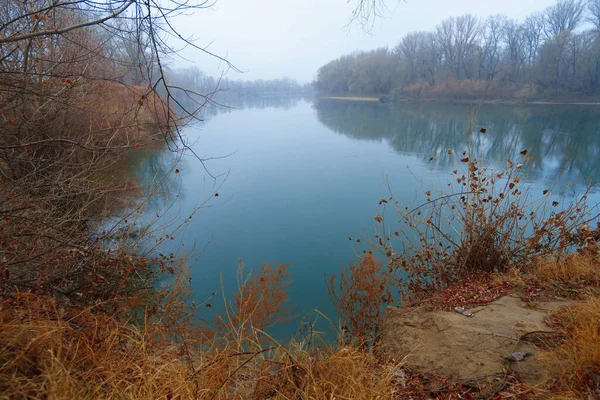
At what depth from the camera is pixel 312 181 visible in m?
10.5

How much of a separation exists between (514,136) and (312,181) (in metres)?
11.3

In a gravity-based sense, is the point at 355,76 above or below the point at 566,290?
above

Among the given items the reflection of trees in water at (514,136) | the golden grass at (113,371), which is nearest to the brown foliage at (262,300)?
the golden grass at (113,371)

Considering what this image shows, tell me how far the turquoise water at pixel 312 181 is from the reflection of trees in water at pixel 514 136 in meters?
0.06

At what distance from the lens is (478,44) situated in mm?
42688

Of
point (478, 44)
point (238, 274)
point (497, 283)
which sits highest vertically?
point (478, 44)

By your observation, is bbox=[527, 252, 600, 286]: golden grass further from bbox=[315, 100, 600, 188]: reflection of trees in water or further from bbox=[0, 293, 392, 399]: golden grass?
bbox=[315, 100, 600, 188]: reflection of trees in water

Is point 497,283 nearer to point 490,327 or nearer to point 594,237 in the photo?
point 490,327

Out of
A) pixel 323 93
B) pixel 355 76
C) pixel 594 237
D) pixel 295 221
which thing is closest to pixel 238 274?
pixel 295 221

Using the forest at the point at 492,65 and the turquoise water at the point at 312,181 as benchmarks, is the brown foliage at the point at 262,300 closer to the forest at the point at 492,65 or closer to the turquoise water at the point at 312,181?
the turquoise water at the point at 312,181

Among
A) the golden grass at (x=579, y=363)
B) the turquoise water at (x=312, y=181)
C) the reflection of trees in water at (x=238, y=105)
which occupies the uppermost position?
the reflection of trees in water at (x=238, y=105)

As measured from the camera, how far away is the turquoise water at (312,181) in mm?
Result: 6117

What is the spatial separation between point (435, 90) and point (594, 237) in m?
39.7

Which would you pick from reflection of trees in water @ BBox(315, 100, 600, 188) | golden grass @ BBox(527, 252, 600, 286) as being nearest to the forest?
reflection of trees in water @ BBox(315, 100, 600, 188)
